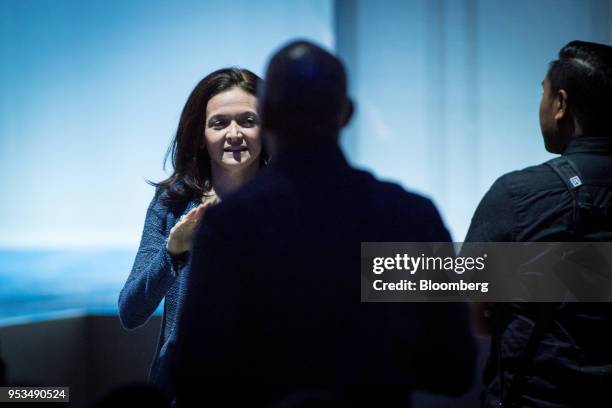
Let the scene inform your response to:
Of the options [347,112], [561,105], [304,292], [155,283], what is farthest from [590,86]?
[155,283]

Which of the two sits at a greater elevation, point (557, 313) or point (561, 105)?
point (561, 105)

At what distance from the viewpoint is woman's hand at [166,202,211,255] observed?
1.14 metres

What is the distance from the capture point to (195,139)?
141 cm

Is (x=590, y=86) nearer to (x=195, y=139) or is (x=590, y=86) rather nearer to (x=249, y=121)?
(x=249, y=121)

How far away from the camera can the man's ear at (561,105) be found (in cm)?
127

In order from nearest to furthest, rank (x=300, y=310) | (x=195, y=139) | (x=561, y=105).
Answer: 1. (x=300, y=310)
2. (x=561, y=105)
3. (x=195, y=139)

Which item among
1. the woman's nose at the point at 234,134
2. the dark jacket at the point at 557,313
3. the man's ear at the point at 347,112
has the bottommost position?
the dark jacket at the point at 557,313

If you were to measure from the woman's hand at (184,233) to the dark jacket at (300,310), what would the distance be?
1.29 ft

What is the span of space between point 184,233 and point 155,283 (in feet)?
Result: 0.43

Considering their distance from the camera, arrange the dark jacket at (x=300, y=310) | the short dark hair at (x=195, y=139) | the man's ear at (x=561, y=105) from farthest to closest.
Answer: the short dark hair at (x=195, y=139), the man's ear at (x=561, y=105), the dark jacket at (x=300, y=310)
